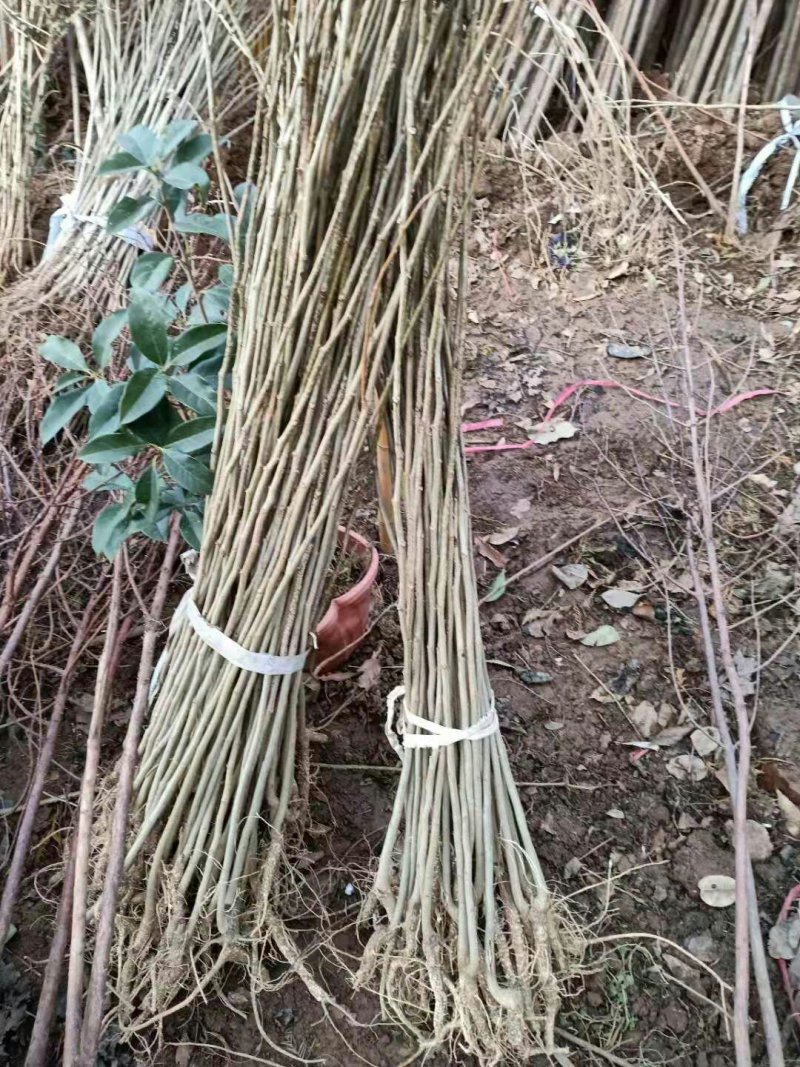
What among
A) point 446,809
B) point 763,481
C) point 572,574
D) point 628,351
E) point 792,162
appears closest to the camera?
point 446,809

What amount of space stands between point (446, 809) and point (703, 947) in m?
0.54

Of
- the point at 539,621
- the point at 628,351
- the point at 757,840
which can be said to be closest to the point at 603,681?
the point at 539,621

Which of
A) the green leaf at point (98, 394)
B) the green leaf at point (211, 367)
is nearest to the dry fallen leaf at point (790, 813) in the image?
the green leaf at point (211, 367)

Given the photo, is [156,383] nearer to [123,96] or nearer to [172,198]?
[172,198]

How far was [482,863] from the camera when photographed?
3.35ft

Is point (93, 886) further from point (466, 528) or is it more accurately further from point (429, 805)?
point (466, 528)

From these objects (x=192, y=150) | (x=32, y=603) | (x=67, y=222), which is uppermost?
(x=192, y=150)

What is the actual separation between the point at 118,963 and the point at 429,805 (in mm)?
482

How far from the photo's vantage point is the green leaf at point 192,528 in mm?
1213

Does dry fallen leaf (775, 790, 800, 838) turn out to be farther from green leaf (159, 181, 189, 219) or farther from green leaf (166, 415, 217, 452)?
green leaf (159, 181, 189, 219)

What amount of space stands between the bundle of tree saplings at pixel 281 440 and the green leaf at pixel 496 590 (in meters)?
0.69

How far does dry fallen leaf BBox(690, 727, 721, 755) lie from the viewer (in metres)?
1.48

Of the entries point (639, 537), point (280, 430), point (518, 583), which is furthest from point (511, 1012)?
point (639, 537)

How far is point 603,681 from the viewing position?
5.31ft
